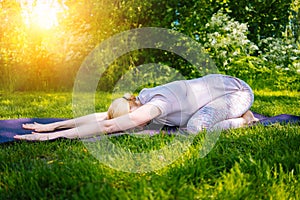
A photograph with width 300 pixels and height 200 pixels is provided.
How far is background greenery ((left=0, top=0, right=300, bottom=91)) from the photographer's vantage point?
232 inches

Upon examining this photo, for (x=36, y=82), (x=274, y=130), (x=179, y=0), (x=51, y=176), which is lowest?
(x=36, y=82)

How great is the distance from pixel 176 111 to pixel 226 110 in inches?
16.0

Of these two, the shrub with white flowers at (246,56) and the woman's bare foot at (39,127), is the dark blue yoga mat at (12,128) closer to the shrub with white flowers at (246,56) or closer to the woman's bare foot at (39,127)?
the woman's bare foot at (39,127)

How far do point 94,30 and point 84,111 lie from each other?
2382 mm

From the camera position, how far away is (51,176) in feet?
5.23

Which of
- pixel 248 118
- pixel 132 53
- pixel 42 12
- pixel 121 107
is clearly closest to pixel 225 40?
pixel 132 53

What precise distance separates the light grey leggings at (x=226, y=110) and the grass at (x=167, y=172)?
26cm

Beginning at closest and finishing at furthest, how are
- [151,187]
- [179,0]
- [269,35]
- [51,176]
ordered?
[151,187] < [51,176] < [179,0] < [269,35]

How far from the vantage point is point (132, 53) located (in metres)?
5.85

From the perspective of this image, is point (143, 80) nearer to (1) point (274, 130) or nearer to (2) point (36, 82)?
(2) point (36, 82)

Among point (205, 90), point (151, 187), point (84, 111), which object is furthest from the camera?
point (84, 111)

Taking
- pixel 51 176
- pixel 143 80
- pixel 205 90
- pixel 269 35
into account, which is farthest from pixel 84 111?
pixel 269 35

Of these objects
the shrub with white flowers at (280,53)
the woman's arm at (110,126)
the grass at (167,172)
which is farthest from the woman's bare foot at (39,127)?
the shrub with white flowers at (280,53)

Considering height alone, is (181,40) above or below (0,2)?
below
